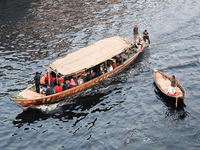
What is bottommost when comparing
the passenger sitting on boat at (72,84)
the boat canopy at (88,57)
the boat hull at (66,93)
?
the boat hull at (66,93)

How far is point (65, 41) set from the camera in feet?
112

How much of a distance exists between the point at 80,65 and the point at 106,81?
3875mm

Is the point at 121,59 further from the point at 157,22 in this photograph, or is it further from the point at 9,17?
the point at 9,17

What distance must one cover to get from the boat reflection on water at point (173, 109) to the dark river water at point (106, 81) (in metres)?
0.08

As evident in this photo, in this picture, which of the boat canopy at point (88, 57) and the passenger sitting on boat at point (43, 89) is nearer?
the passenger sitting on boat at point (43, 89)

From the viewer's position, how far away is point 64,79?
2395 centimetres

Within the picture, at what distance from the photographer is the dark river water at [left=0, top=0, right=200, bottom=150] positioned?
58.1 ft

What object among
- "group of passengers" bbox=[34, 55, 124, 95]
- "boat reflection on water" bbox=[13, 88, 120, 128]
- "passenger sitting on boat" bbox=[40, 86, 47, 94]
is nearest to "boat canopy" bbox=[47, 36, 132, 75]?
"group of passengers" bbox=[34, 55, 124, 95]

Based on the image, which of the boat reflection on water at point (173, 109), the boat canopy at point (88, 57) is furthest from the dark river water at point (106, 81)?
the boat canopy at point (88, 57)

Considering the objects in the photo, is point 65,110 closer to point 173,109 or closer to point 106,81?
point 106,81

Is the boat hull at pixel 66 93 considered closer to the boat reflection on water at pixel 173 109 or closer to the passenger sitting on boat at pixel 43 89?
the passenger sitting on boat at pixel 43 89

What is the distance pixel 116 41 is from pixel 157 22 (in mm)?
14410

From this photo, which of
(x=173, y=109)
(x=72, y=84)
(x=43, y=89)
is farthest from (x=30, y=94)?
(x=173, y=109)

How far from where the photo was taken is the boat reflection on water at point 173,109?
19347 mm
